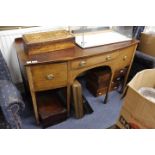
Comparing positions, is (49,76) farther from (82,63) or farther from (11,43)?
(11,43)

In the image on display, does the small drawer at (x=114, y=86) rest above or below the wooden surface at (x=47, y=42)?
below

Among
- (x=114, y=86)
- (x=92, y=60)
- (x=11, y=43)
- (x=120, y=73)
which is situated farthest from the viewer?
(x=114, y=86)

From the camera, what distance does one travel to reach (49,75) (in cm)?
128

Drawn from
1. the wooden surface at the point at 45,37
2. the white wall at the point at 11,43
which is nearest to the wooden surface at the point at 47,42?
the wooden surface at the point at 45,37

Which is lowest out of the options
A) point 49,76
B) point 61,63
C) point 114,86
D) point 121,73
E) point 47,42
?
point 114,86

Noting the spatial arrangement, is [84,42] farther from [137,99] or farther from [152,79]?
[137,99]

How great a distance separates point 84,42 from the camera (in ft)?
5.13

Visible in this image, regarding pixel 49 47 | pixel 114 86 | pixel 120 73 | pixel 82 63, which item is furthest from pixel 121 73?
pixel 49 47

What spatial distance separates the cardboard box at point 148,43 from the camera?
2044 millimetres

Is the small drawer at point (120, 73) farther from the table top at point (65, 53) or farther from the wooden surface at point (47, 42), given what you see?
the wooden surface at point (47, 42)

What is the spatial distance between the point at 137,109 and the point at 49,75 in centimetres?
70

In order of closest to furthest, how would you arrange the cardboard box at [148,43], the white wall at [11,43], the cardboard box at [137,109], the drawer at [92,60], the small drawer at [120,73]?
1. the cardboard box at [137,109]
2. the drawer at [92,60]
3. the white wall at [11,43]
4. the small drawer at [120,73]
5. the cardboard box at [148,43]

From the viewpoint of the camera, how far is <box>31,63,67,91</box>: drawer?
1.23 m
